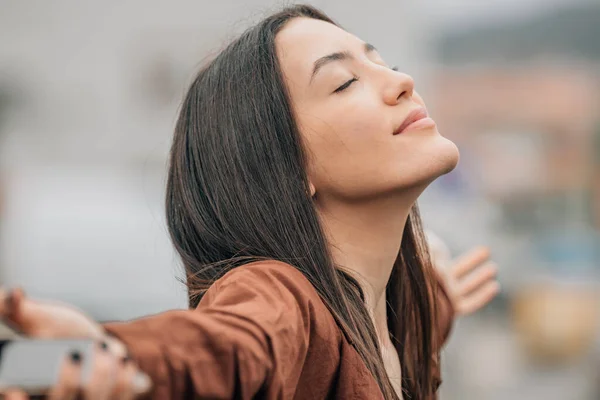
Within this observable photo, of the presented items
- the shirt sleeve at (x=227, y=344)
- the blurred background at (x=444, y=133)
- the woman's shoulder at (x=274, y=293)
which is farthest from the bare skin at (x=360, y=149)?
the blurred background at (x=444, y=133)

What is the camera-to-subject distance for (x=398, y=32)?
617 centimetres

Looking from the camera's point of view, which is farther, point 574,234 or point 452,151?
point 574,234

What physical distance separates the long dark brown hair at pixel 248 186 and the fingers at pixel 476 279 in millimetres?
618

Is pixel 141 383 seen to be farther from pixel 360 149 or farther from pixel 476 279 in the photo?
pixel 476 279

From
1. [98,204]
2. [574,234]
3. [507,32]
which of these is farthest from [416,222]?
[507,32]

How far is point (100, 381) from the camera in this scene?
97cm

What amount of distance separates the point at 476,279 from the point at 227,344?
1175mm

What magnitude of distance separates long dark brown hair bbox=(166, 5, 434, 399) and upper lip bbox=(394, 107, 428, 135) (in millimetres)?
149

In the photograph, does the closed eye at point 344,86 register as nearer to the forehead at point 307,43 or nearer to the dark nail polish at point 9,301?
the forehead at point 307,43

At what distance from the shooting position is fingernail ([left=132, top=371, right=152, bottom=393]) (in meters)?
0.99

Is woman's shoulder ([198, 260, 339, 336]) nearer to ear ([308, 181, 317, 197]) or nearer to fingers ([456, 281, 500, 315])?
ear ([308, 181, 317, 197])

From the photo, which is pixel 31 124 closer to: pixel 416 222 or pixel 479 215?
pixel 479 215

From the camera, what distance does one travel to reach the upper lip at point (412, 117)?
1.54 m

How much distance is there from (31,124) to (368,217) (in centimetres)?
488
